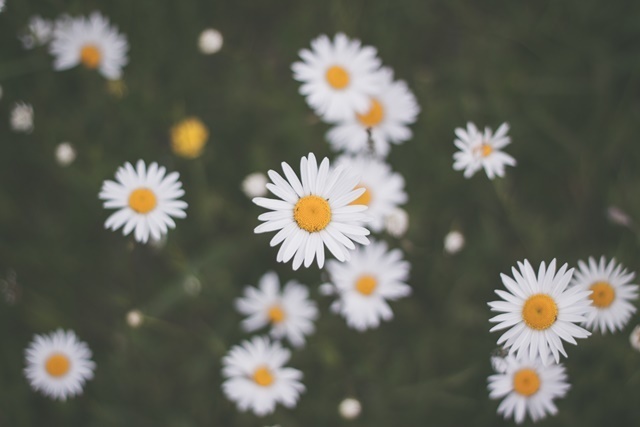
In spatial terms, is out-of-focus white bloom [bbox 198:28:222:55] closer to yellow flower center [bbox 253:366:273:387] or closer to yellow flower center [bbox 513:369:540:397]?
yellow flower center [bbox 253:366:273:387]

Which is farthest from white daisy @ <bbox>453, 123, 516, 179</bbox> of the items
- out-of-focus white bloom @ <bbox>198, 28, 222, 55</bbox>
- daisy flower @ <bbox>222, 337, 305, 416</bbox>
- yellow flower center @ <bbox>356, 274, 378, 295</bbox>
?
out-of-focus white bloom @ <bbox>198, 28, 222, 55</bbox>

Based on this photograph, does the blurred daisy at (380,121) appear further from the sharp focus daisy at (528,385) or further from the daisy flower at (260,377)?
the sharp focus daisy at (528,385)

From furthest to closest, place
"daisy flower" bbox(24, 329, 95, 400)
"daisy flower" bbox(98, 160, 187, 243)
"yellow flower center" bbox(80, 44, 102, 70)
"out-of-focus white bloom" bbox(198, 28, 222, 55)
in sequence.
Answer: "yellow flower center" bbox(80, 44, 102, 70) → "out-of-focus white bloom" bbox(198, 28, 222, 55) → "daisy flower" bbox(24, 329, 95, 400) → "daisy flower" bbox(98, 160, 187, 243)

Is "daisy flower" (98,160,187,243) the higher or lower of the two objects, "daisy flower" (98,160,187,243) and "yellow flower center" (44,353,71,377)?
the higher

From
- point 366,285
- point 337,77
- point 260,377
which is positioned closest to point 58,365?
point 260,377

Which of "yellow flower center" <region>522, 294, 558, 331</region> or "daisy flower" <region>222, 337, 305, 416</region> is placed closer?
"yellow flower center" <region>522, 294, 558, 331</region>

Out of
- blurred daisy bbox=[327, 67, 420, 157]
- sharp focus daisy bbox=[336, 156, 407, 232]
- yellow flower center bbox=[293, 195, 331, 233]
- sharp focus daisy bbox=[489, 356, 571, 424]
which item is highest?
blurred daisy bbox=[327, 67, 420, 157]

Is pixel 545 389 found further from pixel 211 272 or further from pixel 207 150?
pixel 207 150

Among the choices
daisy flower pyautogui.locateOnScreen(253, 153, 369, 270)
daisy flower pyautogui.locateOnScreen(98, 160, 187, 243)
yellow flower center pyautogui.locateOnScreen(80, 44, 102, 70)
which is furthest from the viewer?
yellow flower center pyautogui.locateOnScreen(80, 44, 102, 70)
